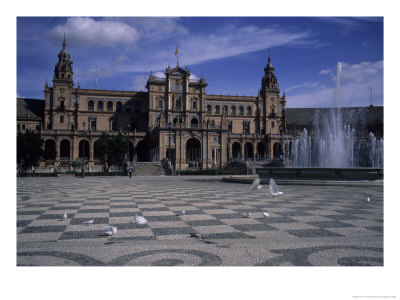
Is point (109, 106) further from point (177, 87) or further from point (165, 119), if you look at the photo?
point (177, 87)

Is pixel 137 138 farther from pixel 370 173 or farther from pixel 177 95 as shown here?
pixel 370 173

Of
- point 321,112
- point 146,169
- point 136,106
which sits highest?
point 136,106

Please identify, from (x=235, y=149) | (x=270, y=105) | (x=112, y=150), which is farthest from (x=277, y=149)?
(x=112, y=150)

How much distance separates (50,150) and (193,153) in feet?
74.8

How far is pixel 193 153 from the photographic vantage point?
52.8m

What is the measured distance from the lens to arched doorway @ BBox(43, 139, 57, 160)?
51.4 metres

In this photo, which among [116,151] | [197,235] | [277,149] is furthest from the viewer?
[277,149]

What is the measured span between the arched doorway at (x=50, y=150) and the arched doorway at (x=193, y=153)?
21.4 metres

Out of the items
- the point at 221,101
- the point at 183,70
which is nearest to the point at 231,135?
the point at 221,101

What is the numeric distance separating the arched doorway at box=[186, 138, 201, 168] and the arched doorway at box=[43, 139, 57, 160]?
21.4 meters

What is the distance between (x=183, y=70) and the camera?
62969 mm

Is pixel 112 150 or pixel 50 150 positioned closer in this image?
pixel 112 150

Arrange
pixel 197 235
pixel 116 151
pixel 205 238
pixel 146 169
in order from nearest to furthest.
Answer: pixel 205 238, pixel 197 235, pixel 146 169, pixel 116 151

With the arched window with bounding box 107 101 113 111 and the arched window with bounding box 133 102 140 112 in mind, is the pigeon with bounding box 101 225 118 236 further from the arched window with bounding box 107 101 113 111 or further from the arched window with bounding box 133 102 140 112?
the arched window with bounding box 107 101 113 111
